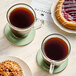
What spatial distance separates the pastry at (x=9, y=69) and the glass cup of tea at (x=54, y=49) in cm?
16

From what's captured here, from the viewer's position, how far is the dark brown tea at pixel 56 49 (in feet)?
4.20

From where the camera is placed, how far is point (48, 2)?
59.9 inches

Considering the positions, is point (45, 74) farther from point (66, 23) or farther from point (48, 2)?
point (48, 2)

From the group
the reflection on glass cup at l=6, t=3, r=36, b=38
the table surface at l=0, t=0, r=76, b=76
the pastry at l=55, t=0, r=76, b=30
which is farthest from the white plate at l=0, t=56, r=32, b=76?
the pastry at l=55, t=0, r=76, b=30

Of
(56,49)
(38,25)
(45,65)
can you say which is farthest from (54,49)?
(38,25)

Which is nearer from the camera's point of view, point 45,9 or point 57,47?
point 57,47

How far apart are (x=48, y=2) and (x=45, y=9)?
0.18ft

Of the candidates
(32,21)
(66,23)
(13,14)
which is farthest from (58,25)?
(13,14)

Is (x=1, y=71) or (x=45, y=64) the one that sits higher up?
(x=45, y=64)

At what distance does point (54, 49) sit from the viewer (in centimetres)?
130

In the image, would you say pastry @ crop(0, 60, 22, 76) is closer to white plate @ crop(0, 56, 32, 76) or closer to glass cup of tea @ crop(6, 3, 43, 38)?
white plate @ crop(0, 56, 32, 76)

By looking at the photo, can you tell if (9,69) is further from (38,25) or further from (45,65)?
(38,25)

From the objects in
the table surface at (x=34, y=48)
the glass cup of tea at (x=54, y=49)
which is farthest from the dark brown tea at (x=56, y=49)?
the table surface at (x=34, y=48)

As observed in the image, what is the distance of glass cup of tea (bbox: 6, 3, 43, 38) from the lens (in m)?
1.34
